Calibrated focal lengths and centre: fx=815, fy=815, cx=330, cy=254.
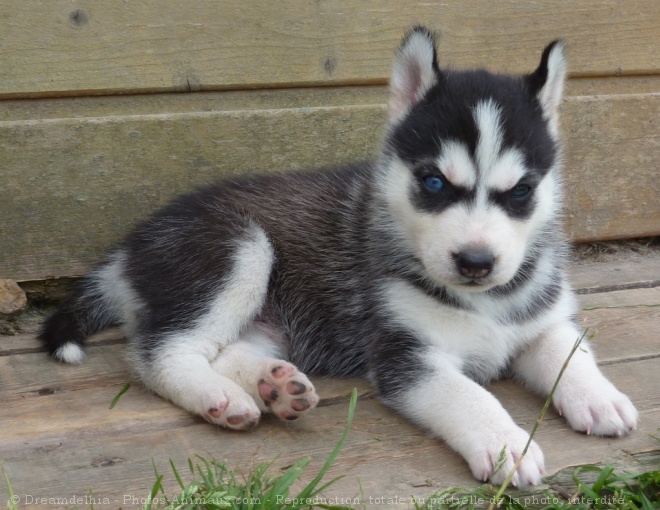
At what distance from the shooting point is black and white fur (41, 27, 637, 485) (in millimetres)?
2941

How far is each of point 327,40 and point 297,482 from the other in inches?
97.5

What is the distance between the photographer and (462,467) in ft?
9.09

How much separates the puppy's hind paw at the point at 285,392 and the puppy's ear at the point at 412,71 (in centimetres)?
116

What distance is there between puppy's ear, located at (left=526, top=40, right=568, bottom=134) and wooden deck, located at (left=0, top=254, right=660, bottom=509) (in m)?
1.13

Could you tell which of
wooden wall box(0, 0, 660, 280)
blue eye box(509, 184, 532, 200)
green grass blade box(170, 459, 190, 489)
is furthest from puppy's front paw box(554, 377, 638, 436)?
wooden wall box(0, 0, 660, 280)

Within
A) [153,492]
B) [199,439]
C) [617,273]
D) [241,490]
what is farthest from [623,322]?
[153,492]

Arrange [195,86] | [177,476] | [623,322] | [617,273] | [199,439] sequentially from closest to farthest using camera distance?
[177,476], [199,439], [623,322], [195,86], [617,273]

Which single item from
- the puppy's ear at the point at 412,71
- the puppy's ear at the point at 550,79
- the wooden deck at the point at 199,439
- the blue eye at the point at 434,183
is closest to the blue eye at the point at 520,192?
the blue eye at the point at 434,183

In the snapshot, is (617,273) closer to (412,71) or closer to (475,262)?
(412,71)

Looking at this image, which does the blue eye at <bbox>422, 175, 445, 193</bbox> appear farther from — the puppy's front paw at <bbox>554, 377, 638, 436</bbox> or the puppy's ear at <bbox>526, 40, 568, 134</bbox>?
the puppy's front paw at <bbox>554, 377, 638, 436</bbox>

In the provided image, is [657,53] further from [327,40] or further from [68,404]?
[68,404]

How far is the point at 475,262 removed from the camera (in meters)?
2.81

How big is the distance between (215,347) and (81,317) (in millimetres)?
789

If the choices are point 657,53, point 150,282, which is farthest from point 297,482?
point 657,53
